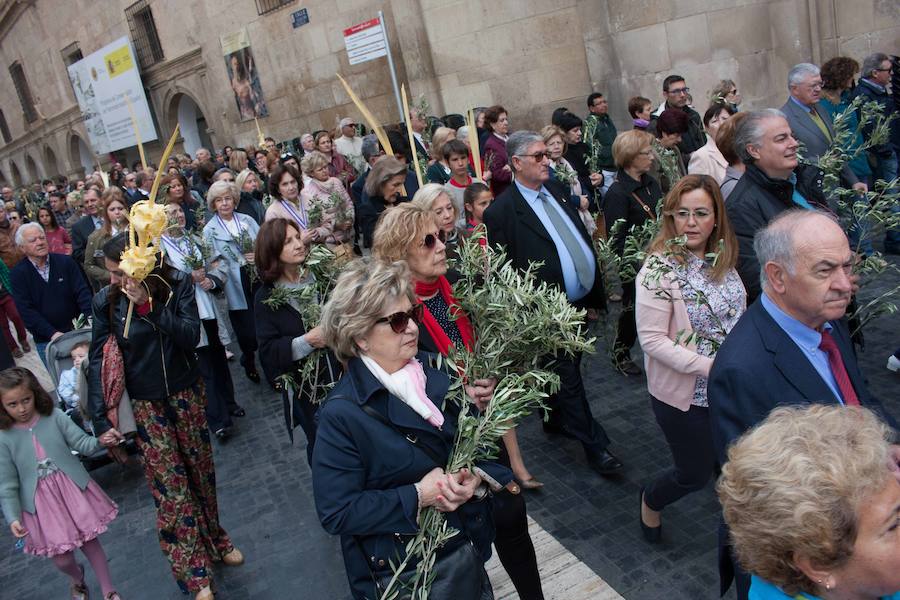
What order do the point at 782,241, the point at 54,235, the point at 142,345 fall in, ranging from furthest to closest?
the point at 54,235, the point at 142,345, the point at 782,241

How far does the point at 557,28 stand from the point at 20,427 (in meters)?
11.1

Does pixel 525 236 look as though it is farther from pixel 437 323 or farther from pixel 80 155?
pixel 80 155

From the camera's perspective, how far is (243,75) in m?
21.4

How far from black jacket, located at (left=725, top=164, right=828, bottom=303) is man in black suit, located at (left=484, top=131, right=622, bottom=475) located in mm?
1086

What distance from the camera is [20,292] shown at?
7.22 metres

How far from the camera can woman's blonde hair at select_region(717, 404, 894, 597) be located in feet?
5.87

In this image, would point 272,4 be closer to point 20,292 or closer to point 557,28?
point 557,28

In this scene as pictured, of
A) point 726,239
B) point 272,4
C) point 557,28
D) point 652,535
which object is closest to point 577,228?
point 726,239

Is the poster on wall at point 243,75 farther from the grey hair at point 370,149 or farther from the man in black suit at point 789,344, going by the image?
the man in black suit at point 789,344

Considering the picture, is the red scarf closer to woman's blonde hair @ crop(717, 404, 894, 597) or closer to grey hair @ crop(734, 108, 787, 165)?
woman's blonde hair @ crop(717, 404, 894, 597)

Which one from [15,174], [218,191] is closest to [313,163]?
[218,191]

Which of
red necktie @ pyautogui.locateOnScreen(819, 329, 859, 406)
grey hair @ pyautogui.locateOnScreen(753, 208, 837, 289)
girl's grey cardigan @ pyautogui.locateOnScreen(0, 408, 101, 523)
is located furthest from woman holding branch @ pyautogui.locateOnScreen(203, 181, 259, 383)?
red necktie @ pyautogui.locateOnScreen(819, 329, 859, 406)

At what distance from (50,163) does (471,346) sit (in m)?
43.8

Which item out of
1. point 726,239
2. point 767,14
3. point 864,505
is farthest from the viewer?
point 767,14
